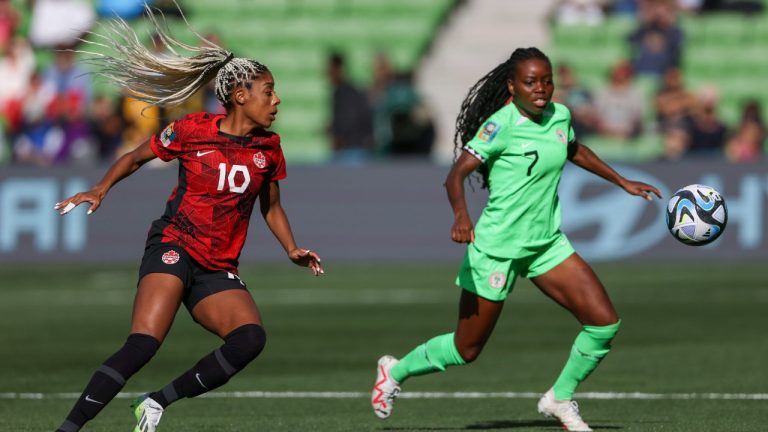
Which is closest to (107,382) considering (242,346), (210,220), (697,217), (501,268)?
(242,346)

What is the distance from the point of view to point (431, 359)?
29.9ft

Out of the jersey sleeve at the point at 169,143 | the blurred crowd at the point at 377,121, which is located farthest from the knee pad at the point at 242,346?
the blurred crowd at the point at 377,121

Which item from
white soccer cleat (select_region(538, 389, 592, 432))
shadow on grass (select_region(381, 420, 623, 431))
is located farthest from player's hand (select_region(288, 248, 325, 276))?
white soccer cleat (select_region(538, 389, 592, 432))

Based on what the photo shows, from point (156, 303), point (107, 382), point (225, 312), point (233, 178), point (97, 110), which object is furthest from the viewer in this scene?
point (97, 110)

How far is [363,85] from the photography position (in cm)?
2619

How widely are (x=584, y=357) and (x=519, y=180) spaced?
3.71ft

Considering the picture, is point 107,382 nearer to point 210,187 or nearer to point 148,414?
point 148,414

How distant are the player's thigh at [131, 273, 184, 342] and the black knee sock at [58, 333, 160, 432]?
11 centimetres

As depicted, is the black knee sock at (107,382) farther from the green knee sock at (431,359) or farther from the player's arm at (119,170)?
the green knee sock at (431,359)

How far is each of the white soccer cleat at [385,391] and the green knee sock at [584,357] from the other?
39.4 inches

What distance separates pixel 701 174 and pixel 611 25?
5.80 meters

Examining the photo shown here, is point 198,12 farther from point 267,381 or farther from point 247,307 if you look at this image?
point 247,307

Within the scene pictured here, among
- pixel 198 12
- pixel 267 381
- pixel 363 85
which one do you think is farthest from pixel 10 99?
pixel 267 381

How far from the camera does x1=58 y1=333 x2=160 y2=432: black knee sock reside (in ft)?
24.7
